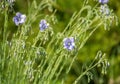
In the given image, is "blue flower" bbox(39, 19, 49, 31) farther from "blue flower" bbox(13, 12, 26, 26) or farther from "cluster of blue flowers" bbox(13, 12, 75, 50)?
"blue flower" bbox(13, 12, 26, 26)

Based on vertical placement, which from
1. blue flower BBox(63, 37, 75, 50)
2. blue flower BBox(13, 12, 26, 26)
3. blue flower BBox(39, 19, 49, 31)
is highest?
blue flower BBox(13, 12, 26, 26)

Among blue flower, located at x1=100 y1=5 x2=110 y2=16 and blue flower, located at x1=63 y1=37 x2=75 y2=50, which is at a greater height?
blue flower, located at x1=100 y1=5 x2=110 y2=16

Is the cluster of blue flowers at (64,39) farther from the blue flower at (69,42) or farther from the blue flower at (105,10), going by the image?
the blue flower at (105,10)

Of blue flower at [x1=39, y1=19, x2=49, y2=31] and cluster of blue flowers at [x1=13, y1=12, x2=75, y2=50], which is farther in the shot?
blue flower at [x1=39, y1=19, x2=49, y2=31]

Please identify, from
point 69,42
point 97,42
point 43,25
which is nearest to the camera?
point 69,42

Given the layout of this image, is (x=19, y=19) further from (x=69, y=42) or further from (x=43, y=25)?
(x=69, y=42)

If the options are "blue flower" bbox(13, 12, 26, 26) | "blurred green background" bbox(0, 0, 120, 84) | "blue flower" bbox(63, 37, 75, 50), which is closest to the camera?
"blue flower" bbox(63, 37, 75, 50)

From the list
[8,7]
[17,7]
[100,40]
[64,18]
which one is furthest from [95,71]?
[8,7]

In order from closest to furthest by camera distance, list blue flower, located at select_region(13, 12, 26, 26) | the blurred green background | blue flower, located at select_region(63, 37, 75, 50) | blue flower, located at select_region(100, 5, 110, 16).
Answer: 1. blue flower, located at select_region(63, 37, 75, 50)
2. blue flower, located at select_region(100, 5, 110, 16)
3. blue flower, located at select_region(13, 12, 26, 26)
4. the blurred green background

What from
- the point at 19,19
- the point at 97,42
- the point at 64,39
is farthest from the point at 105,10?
the point at 97,42

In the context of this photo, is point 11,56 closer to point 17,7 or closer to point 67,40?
point 67,40

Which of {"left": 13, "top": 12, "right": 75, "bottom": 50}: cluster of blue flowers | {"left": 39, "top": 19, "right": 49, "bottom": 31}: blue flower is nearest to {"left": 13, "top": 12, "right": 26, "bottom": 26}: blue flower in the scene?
{"left": 13, "top": 12, "right": 75, "bottom": 50}: cluster of blue flowers
